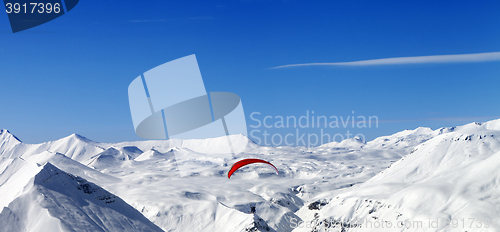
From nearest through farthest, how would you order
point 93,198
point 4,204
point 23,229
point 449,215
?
1. point 23,229
2. point 4,204
3. point 93,198
4. point 449,215

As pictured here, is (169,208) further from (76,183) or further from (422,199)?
(422,199)

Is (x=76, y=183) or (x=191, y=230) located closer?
(x=76, y=183)

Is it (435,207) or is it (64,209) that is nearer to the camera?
(64,209)

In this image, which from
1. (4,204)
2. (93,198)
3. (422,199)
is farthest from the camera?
(422,199)

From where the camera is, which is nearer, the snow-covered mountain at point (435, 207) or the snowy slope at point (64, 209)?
the snowy slope at point (64, 209)

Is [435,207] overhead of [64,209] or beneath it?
beneath

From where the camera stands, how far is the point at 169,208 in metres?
198

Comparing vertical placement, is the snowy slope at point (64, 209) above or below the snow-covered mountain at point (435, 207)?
above

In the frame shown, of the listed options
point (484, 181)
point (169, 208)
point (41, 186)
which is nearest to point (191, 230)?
point (169, 208)

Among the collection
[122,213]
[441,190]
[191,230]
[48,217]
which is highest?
[48,217]

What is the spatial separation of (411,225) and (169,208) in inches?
4662

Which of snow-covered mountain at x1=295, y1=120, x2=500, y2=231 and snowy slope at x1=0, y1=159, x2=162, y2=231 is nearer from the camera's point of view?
snowy slope at x1=0, y1=159, x2=162, y2=231

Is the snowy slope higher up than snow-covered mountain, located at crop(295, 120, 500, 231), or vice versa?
the snowy slope

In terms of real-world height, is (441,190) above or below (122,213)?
below
